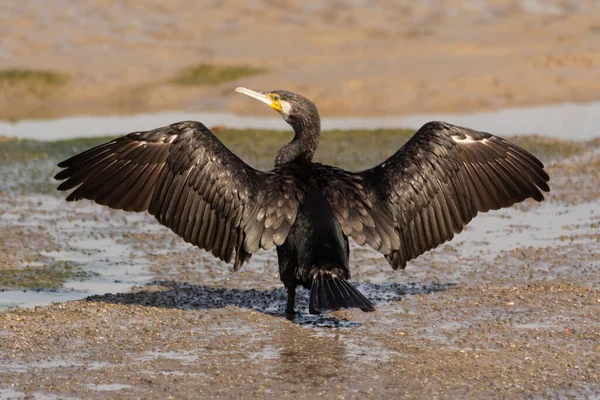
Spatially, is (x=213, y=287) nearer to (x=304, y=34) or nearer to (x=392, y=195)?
(x=392, y=195)

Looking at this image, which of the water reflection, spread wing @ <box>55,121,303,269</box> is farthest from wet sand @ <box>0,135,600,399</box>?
spread wing @ <box>55,121,303,269</box>

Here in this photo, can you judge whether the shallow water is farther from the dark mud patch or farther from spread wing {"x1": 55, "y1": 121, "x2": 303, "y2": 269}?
spread wing {"x1": 55, "y1": 121, "x2": 303, "y2": 269}

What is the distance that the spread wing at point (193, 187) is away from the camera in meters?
7.98

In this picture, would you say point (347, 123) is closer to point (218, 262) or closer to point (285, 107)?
point (218, 262)

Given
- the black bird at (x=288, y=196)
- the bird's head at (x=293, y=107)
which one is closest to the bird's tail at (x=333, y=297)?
the black bird at (x=288, y=196)

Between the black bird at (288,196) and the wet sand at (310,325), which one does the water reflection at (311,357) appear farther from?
the black bird at (288,196)

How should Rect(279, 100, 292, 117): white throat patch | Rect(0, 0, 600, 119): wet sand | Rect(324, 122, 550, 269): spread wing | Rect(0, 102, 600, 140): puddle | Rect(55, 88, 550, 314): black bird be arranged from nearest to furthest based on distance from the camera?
Rect(55, 88, 550, 314): black bird → Rect(324, 122, 550, 269): spread wing → Rect(279, 100, 292, 117): white throat patch → Rect(0, 102, 600, 140): puddle → Rect(0, 0, 600, 119): wet sand

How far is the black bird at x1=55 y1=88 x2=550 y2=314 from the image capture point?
312 inches

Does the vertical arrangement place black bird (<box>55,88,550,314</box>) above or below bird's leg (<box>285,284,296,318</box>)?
above

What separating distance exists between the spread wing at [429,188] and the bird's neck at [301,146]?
50 cm

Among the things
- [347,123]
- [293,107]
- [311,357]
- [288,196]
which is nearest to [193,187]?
[288,196]

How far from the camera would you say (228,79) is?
64.0 ft

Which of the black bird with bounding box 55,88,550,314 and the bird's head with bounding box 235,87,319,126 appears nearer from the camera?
the black bird with bounding box 55,88,550,314

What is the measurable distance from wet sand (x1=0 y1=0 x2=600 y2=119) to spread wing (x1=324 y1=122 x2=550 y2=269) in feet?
30.4
